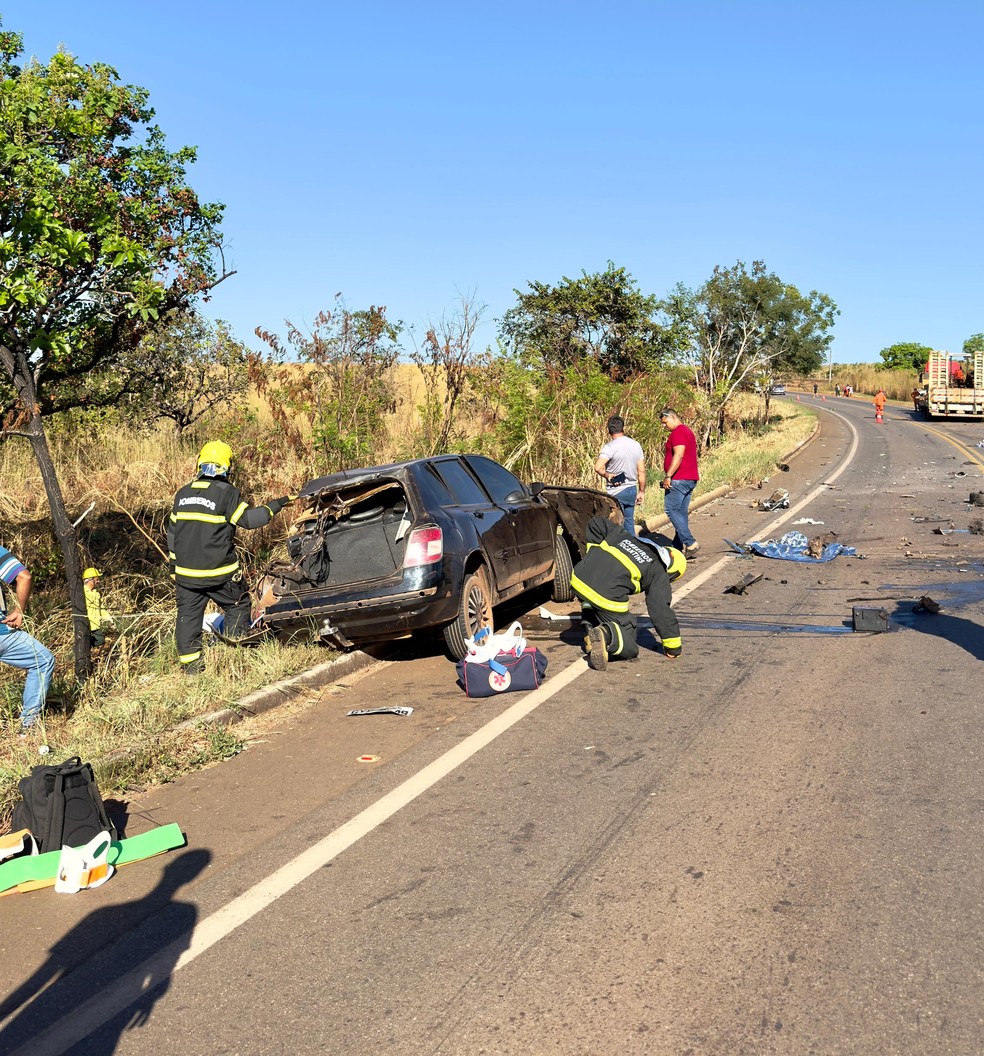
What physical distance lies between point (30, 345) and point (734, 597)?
6894 mm

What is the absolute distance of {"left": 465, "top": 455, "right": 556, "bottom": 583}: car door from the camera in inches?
376

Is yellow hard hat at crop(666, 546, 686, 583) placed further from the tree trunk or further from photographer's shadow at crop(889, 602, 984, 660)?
the tree trunk

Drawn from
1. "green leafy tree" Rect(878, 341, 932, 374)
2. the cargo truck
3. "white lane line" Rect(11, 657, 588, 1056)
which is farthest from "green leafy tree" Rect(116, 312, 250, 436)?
"green leafy tree" Rect(878, 341, 932, 374)

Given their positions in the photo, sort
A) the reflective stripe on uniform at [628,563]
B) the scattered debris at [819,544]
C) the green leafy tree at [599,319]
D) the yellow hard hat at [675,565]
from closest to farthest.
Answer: the reflective stripe on uniform at [628,563] < the yellow hard hat at [675,565] < the scattered debris at [819,544] < the green leafy tree at [599,319]

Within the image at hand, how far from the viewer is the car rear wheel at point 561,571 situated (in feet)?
35.4

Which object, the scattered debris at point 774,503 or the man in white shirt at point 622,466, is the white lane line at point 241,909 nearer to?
the man in white shirt at point 622,466

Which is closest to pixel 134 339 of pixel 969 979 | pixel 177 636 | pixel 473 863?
pixel 177 636

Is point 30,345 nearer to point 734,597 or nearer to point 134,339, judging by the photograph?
point 134,339


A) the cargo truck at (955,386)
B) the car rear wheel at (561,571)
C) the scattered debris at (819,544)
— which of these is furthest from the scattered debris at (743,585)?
the cargo truck at (955,386)

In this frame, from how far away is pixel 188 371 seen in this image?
1753 centimetres

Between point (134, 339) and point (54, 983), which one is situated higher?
point (134, 339)

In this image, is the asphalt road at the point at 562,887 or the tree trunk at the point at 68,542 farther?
the tree trunk at the point at 68,542

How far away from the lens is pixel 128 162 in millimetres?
9125

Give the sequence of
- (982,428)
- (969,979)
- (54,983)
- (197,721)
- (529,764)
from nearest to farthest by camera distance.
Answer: (969,979)
(54,983)
(529,764)
(197,721)
(982,428)
